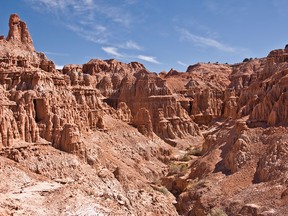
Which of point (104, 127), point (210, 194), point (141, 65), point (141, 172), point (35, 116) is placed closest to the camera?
point (210, 194)

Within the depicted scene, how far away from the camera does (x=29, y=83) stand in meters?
51.6

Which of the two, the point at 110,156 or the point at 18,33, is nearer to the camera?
the point at 110,156

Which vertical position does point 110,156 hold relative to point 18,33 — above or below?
below

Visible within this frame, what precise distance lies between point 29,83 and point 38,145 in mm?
11167

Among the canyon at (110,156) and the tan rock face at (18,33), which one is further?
the tan rock face at (18,33)

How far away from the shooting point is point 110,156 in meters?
56.1

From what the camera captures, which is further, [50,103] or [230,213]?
[50,103]

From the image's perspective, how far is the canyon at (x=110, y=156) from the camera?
1283 inches

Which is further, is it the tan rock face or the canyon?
the tan rock face

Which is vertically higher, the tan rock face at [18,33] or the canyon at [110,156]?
the tan rock face at [18,33]

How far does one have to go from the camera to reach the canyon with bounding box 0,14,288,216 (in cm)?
3259

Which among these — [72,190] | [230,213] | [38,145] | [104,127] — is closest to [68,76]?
[104,127]

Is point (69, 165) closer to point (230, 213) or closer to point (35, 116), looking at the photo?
point (35, 116)

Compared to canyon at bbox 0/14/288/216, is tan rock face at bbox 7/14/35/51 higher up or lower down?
higher up
